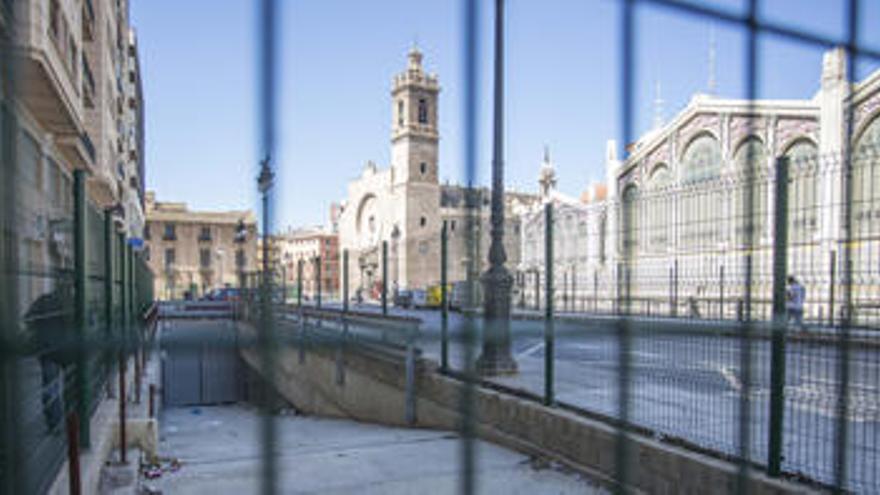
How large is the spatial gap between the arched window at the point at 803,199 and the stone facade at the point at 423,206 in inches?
67.0

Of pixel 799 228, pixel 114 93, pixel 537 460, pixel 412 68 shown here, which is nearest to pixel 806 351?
pixel 799 228

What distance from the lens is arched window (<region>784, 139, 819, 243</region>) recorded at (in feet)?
13.0

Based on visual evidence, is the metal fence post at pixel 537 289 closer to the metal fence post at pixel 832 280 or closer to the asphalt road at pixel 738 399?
the asphalt road at pixel 738 399

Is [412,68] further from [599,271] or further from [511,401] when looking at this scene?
[511,401]

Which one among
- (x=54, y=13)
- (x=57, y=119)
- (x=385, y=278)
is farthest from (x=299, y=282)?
(x=54, y=13)

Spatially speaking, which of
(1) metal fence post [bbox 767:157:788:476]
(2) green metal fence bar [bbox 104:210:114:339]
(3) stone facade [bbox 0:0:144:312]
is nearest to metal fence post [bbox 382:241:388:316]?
(3) stone facade [bbox 0:0:144:312]

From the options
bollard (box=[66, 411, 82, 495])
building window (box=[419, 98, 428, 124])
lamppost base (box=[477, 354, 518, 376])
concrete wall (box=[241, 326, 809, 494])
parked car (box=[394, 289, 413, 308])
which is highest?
building window (box=[419, 98, 428, 124])

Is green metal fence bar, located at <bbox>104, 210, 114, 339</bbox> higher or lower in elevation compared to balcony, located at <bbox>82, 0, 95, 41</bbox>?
lower

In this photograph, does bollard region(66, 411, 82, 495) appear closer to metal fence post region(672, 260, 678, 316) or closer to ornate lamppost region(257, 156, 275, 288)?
ornate lamppost region(257, 156, 275, 288)

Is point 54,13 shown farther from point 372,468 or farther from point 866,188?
point 866,188

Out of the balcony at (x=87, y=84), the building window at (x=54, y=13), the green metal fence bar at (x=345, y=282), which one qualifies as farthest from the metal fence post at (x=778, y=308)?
the balcony at (x=87, y=84)

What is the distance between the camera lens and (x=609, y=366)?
21.7ft

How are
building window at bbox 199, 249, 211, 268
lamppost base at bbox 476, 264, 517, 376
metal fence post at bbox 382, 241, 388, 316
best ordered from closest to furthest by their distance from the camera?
lamppost base at bbox 476, 264, 517, 376 < metal fence post at bbox 382, 241, 388, 316 < building window at bbox 199, 249, 211, 268

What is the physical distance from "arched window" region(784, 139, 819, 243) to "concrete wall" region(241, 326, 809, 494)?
1.66 metres
